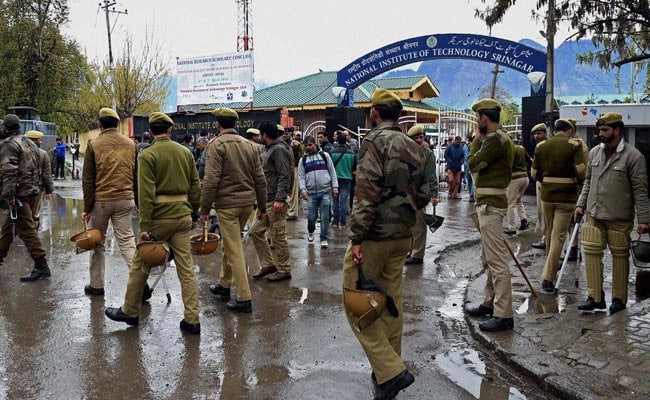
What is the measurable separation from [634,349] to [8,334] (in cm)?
530

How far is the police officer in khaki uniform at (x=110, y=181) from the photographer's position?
20.4 feet

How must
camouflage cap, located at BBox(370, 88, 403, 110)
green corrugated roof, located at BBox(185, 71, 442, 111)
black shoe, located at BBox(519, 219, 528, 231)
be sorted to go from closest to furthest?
camouflage cap, located at BBox(370, 88, 403, 110) < black shoe, located at BBox(519, 219, 528, 231) < green corrugated roof, located at BBox(185, 71, 442, 111)

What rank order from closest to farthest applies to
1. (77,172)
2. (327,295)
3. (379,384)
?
(379,384), (327,295), (77,172)

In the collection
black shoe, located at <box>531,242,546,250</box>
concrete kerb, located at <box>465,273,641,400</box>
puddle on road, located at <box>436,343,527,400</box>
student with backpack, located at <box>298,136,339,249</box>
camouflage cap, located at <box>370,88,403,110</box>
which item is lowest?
puddle on road, located at <box>436,343,527,400</box>

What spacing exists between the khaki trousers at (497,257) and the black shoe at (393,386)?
1.68 meters

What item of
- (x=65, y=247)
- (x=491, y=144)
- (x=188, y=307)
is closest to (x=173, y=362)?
(x=188, y=307)

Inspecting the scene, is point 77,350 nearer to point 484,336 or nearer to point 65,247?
point 484,336

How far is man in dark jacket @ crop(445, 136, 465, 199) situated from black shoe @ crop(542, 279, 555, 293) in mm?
9875

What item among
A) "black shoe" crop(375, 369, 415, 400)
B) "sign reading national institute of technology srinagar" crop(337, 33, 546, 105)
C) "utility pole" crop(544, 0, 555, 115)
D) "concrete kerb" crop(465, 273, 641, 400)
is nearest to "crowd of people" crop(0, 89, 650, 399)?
"black shoe" crop(375, 369, 415, 400)

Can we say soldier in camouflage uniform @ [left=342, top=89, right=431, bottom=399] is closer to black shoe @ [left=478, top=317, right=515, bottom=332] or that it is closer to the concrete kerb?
the concrete kerb

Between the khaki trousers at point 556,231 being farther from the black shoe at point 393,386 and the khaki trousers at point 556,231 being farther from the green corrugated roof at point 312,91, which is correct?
the green corrugated roof at point 312,91

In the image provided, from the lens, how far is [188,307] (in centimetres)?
538

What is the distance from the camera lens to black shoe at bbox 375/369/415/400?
13.0 ft

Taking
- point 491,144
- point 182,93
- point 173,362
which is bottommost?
point 173,362
